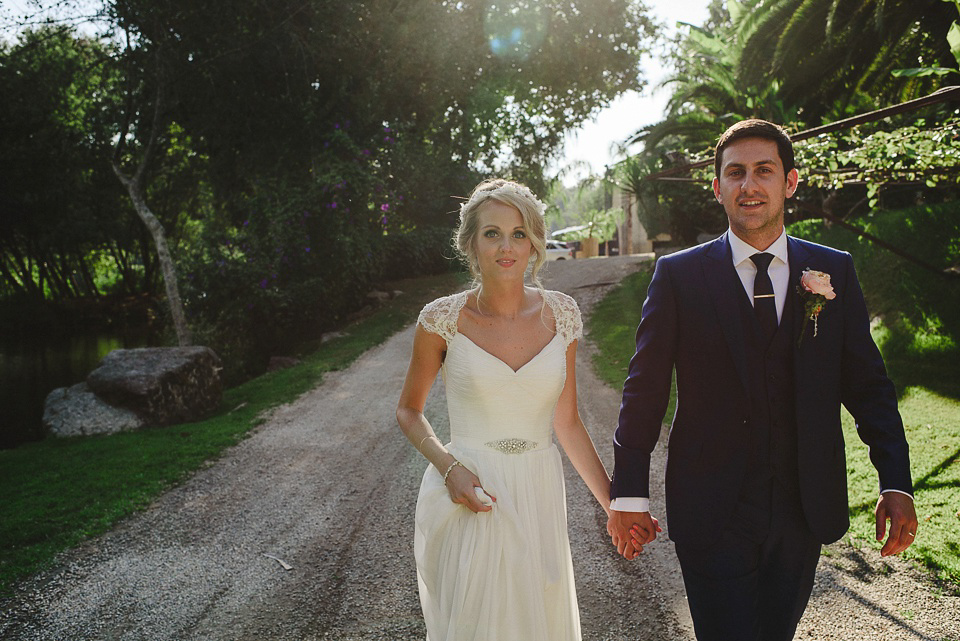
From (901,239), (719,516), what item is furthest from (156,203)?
(719,516)

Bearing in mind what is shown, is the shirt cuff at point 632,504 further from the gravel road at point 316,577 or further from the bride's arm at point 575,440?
the gravel road at point 316,577

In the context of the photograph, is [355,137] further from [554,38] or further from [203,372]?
[554,38]

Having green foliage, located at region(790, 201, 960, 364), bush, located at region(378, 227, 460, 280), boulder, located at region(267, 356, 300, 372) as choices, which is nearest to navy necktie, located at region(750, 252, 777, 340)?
green foliage, located at region(790, 201, 960, 364)

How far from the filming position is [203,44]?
1477cm

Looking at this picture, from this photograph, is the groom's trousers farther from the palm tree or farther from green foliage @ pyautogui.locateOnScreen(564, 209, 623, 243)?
green foliage @ pyautogui.locateOnScreen(564, 209, 623, 243)

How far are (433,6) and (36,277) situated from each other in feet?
130

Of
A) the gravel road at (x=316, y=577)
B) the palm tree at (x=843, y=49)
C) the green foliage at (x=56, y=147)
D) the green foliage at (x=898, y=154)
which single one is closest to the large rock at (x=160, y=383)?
the gravel road at (x=316, y=577)

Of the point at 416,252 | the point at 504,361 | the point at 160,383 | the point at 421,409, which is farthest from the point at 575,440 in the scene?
the point at 416,252

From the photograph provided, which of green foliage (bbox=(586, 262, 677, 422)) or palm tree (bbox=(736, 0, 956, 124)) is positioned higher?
palm tree (bbox=(736, 0, 956, 124))

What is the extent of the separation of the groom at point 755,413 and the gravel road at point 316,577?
1.79 m

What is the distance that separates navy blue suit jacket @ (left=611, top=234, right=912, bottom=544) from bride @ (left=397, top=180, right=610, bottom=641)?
440mm

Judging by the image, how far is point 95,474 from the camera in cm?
767

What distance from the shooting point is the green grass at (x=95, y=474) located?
5980mm

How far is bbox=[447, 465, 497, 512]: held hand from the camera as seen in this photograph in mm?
2750
